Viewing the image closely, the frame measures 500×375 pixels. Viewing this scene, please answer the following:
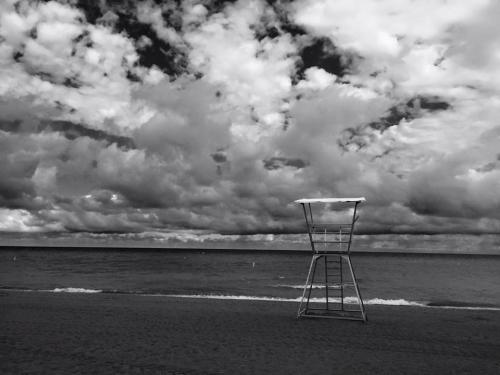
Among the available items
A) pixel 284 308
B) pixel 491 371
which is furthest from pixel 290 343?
pixel 284 308

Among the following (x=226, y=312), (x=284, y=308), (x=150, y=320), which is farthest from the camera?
(x=284, y=308)

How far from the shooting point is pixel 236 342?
12.5 m

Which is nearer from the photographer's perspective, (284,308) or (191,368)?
→ (191,368)

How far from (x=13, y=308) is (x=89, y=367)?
12.1 meters

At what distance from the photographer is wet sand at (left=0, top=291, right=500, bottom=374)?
32.5ft

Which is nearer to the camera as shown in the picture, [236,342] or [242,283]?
[236,342]

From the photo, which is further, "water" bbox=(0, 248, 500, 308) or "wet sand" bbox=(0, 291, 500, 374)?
"water" bbox=(0, 248, 500, 308)

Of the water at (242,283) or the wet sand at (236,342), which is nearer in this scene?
the wet sand at (236,342)

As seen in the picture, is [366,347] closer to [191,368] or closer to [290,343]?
[290,343]

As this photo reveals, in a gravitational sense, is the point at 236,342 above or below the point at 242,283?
above

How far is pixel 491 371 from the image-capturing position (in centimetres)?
999

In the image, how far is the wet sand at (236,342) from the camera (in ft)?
32.5

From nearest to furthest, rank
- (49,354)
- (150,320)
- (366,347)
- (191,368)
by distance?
1. (191,368)
2. (49,354)
3. (366,347)
4. (150,320)

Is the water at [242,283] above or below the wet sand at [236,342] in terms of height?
below
